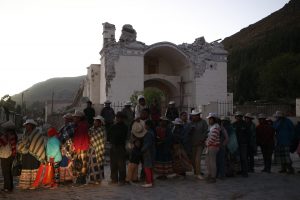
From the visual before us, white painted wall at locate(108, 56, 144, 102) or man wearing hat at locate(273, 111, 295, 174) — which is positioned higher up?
white painted wall at locate(108, 56, 144, 102)

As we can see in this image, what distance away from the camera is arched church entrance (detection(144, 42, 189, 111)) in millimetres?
24845

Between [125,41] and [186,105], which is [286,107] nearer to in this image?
[186,105]

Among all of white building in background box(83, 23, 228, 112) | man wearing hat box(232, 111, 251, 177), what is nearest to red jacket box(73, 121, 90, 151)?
man wearing hat box(232, 111, 251, 177)

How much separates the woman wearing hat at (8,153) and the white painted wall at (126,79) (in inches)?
617

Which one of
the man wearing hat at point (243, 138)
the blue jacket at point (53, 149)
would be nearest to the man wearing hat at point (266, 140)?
the man wearing hat at point (243, 138)

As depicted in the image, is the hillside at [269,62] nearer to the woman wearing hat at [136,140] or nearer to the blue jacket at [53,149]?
the woman wearing hat at [136,140]

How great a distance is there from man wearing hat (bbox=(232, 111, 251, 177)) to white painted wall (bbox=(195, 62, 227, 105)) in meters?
15.8

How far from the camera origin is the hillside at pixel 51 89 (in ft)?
343

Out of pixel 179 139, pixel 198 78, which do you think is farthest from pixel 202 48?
pixel 179 139

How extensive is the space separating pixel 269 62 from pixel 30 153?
46.6 metres

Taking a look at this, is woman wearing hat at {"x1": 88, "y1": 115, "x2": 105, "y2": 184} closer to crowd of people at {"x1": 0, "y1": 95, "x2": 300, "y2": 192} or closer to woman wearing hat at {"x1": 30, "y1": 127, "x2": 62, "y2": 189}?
crowd of people at {"x1": 0, "y1": 95, "x2": 300, "y2": 192}

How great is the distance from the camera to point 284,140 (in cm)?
888

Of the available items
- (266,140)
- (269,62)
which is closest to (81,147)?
(266,140)

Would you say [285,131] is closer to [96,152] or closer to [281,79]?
[96,152]
